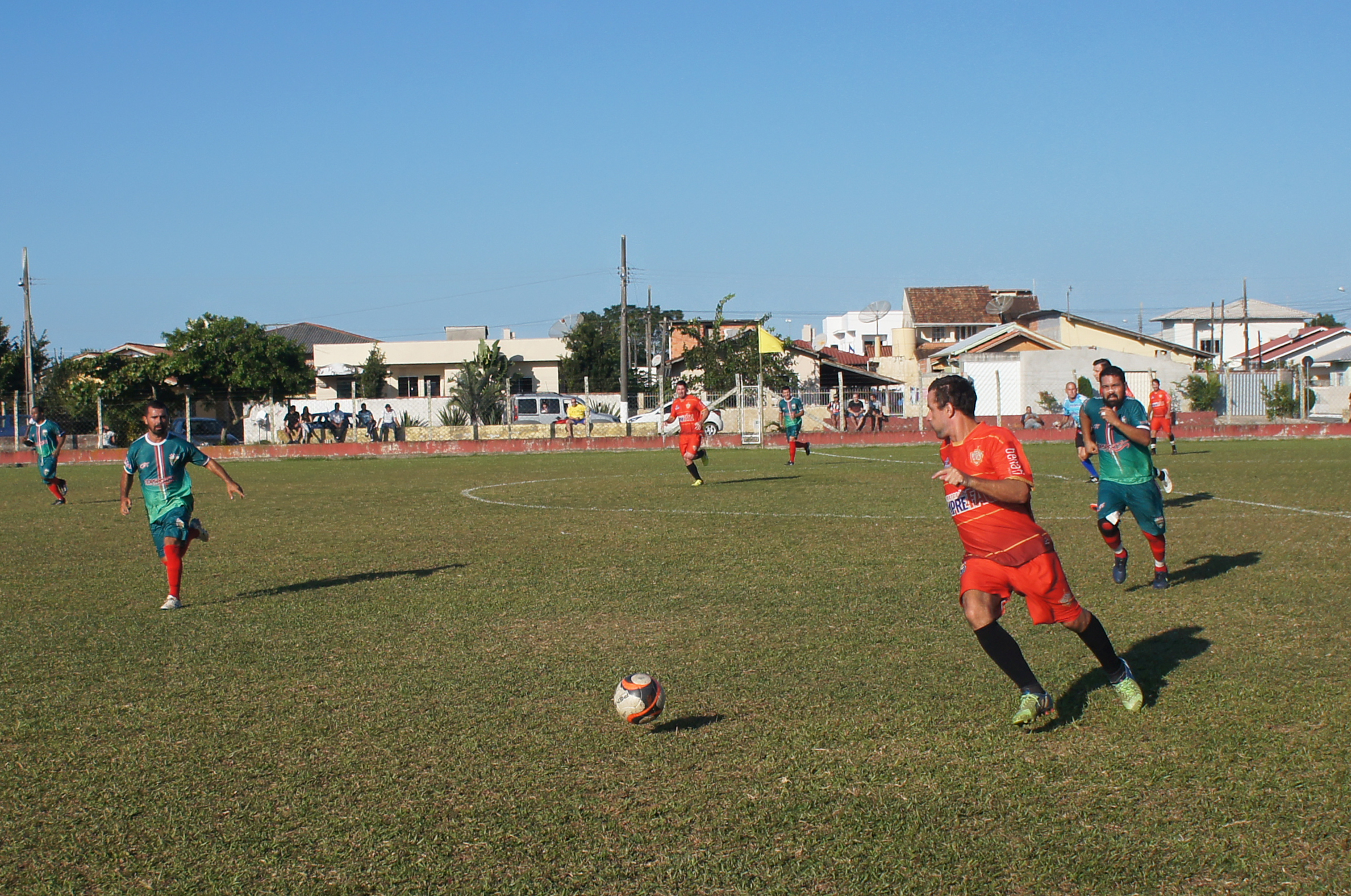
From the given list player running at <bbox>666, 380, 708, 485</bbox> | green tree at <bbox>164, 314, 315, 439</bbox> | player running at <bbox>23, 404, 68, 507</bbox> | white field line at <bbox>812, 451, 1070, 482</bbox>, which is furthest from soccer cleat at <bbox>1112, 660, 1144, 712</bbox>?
green tree at <bbox>164, 314, 315, 439</bbox>

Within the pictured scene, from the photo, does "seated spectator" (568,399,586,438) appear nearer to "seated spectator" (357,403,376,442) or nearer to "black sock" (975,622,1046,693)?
"seated spectator" (357,403,376,442)

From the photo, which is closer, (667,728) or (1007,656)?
(1007,656)

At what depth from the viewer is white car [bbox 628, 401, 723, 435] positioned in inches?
1532

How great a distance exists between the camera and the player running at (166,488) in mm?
9492

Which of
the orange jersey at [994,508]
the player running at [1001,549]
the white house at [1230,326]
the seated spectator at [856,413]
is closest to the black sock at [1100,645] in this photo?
the player running at [1001,549]

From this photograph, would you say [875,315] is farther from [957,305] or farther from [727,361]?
[727,361]

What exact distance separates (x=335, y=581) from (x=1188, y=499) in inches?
472

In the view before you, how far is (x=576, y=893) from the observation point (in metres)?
3.88

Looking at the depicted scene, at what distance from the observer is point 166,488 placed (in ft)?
31.8

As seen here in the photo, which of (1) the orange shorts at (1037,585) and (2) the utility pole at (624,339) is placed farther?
(2) the utility pole at (624,339)

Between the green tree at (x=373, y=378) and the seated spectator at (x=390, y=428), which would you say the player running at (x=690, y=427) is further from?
the green tree at (x=373, y=378)

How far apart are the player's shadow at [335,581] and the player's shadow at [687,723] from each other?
5273 millimetres

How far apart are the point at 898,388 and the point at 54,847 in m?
49.3

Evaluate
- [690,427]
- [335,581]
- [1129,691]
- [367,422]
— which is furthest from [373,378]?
[1129,691]
